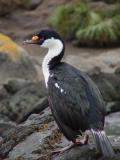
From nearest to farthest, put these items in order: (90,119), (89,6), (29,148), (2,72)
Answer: (90,119), (29,148), (2,72), (89,6)

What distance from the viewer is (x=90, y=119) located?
8141 mm

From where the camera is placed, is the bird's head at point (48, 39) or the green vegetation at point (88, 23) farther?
the green vegetation at point (88, 23)

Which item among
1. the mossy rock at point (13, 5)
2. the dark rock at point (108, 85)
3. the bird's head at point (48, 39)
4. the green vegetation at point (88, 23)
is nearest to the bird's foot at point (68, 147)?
the bird's head at point (48, 39)

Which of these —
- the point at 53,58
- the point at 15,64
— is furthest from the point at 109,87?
the point at 53,58

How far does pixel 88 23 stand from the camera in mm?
21375

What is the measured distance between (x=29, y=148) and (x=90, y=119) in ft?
3.62

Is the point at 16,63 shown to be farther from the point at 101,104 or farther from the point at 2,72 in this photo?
the point at 101,104

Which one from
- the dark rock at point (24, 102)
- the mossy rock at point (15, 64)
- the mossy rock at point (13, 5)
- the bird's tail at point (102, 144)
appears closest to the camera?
the bird's tail at point (102, 144)

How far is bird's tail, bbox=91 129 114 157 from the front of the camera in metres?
7.89

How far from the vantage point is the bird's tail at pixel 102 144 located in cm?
789

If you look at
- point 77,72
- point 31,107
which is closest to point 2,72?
point 31,107

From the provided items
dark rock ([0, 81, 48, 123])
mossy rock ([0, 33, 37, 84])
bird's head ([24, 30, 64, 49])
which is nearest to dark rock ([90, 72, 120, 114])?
dark rock ([0, 81, 48, 123])

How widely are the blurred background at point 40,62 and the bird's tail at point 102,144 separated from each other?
653mm

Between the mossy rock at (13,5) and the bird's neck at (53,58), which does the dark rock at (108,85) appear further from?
the mossy rock at (13,5)
